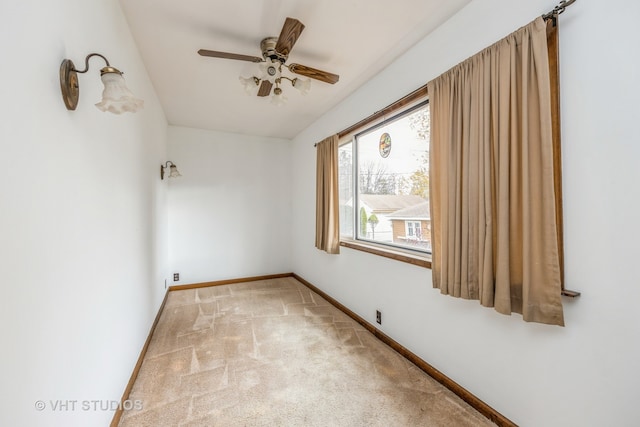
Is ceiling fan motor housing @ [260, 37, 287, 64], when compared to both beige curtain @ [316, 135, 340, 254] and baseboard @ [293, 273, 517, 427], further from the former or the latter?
baseboard @ [293, 273, 517, 427]

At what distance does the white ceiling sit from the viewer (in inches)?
69.7

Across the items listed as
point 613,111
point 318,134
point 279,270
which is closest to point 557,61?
point 613,111

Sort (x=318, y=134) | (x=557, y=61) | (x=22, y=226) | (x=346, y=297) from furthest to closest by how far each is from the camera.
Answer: (x=318, y=134) → (x=346, y=297) → (x=557, y=61) → (x=22, y=226)

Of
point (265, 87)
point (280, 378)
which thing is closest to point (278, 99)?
point (265, 87)

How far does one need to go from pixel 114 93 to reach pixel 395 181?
217cm

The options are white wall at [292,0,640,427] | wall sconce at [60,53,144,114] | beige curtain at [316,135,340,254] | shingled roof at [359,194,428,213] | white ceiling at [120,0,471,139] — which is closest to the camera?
wall sconce at [60,53,144,114]

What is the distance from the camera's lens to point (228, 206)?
4.58 metres

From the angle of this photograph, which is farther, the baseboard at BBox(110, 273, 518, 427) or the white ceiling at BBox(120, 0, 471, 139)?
the white ceiling at BBox(120, 0, 471, 139)

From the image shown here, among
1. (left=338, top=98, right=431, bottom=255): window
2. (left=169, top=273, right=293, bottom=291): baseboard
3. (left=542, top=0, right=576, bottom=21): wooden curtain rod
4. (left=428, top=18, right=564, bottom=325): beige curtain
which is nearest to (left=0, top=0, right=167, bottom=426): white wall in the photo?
(left=428, top=18, right=564, bottom=325): beige curtain

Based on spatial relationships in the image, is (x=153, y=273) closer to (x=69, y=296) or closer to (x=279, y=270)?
(x=69, y=296)

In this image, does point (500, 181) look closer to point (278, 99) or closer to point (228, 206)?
point (278, 99)

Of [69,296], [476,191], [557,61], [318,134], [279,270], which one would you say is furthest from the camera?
[279,270]

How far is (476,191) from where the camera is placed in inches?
63.8

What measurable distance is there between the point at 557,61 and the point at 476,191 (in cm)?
71
